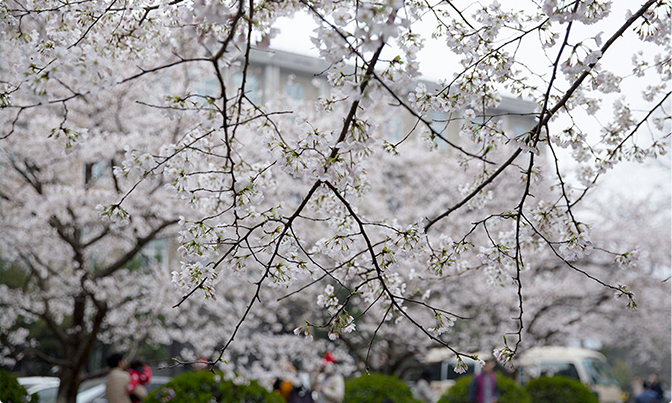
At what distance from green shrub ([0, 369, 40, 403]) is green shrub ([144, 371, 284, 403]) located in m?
1.31

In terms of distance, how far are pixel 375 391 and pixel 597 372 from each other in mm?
10207

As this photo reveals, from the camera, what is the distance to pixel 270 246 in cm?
246

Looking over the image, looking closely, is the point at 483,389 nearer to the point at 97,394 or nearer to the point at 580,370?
the point at 97,394

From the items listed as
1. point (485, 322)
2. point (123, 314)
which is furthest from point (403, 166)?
point (123, 314)

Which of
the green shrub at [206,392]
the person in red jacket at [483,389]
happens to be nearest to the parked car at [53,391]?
the green shrub at [206,392]

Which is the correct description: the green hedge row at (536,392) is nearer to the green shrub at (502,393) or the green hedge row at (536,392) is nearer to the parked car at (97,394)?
the green shrub at (502,393)

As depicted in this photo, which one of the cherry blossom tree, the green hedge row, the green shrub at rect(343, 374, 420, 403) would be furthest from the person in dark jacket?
the cherry blossom tree

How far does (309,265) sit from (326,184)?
436 mm

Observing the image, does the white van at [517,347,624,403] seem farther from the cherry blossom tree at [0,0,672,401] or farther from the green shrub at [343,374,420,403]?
the cherry blossom tree at [0,0,672,401]

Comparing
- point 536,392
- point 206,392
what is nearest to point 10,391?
point 206,392

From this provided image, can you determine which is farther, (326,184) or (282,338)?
(282,338)

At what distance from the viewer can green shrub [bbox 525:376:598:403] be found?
9414 millimetres

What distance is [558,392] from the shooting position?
951cm

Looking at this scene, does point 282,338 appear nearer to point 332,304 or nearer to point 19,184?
point 19,184
